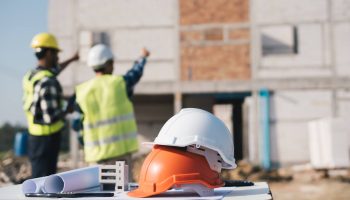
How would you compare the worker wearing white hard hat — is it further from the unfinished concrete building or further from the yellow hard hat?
the unfinished concrete building

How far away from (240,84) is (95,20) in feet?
17.9

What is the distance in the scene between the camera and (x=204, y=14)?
15758mm

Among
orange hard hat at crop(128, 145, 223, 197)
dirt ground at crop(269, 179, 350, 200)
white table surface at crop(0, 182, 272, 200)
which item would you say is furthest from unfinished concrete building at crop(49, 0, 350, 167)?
orange hard hat at crop(128, 145, 223, 197)

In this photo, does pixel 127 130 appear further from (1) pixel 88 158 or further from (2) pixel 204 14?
(2) pixel 204 14

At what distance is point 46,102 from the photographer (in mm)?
4258

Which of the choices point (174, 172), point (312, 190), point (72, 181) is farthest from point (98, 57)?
point (312, 190)

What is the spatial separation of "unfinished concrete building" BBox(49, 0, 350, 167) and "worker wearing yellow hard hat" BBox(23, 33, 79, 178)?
35.9ft

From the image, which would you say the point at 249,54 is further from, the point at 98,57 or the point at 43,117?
the point at 43,117

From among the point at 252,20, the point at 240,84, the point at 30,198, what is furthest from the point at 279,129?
the point at 30,198

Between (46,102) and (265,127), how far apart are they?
1180 centimetres

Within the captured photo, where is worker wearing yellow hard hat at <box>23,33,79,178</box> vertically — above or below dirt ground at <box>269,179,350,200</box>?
above

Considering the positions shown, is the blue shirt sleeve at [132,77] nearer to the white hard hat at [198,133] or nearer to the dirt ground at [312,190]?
the white hard hat at [198,133]

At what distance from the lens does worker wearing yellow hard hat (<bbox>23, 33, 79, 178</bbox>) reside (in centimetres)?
424

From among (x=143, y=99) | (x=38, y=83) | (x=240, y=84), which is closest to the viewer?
(x=38, y=83)
